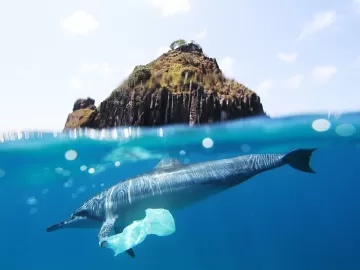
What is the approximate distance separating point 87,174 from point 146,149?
11.2m

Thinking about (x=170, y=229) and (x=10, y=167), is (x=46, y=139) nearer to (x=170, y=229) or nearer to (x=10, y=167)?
(x=10, y=167)

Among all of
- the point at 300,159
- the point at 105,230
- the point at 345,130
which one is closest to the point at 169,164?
the point at 105,230

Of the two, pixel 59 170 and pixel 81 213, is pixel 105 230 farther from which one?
pixel 59 170

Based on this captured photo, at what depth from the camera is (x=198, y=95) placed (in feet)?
65.2

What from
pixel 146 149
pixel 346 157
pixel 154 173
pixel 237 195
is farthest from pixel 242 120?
pixel 237 195

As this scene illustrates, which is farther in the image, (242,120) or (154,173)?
(242,120)

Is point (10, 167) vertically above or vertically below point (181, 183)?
below

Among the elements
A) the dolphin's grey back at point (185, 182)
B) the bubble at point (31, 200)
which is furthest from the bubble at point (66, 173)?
the dolphin's grey back at point (185, 182)

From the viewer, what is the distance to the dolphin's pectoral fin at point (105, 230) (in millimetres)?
7020

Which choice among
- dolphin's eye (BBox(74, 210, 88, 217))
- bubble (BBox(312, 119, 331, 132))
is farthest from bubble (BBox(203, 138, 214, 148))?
dolphin's eye (BBox(74, 210, 88, 217))

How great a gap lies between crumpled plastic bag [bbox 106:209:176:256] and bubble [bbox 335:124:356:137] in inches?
557

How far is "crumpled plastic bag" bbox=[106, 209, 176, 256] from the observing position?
682cm

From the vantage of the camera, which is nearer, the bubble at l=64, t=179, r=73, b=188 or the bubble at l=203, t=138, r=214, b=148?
the bubble at l=203, t=138, r=214, b=148

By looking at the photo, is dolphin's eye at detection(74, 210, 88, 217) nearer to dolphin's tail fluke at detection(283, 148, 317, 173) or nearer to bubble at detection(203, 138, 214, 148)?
dolphin's tail fluke at detection(283, 148, 317, 173)
